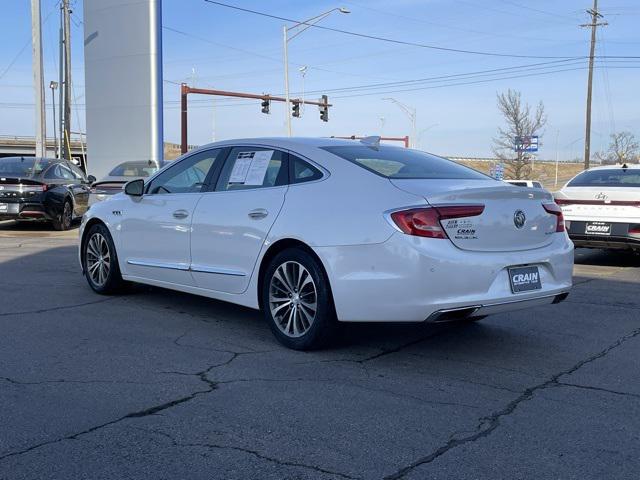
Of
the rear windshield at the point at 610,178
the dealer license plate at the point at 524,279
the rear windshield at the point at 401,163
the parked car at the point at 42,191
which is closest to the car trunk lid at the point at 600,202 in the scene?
the rear windshield at the point at 610,178

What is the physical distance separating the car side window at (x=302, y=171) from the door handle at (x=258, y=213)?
322 mm

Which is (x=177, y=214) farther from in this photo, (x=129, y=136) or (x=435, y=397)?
(x=129, y=136)

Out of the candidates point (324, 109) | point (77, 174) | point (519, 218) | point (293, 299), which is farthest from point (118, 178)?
point (324, 109)

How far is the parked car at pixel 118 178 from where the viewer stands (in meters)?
13.8

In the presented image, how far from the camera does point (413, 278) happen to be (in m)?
4.61

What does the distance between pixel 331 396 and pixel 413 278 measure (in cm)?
93

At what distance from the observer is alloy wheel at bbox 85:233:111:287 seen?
24.3ft

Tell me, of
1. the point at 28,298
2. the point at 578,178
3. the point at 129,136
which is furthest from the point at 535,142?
the point at 28,298

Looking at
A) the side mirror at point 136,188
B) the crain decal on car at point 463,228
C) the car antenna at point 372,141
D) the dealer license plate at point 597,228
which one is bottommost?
the dealer license plate at point 597,228

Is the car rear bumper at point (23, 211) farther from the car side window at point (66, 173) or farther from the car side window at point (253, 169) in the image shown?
the car side window at point (253, 169)

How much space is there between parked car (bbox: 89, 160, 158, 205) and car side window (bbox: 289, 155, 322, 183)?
7750 millimetres

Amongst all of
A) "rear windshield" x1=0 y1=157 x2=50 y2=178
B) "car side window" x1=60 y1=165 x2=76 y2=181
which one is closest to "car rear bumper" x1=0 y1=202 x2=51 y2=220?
"rear windshield" x1=0 y1=157 x2=50 y2=178

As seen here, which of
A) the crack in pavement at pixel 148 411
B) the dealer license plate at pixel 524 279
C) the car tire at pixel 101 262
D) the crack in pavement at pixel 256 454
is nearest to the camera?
the crack in pavement at pixel 256 454

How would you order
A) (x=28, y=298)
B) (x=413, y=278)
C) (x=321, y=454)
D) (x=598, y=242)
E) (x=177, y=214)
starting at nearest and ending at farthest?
1. (x=321, y=454)
2. (x=413, y=278)
3. (x=177, y=214)
4. (x=28, y=298)
5. (x=598, y=242)
